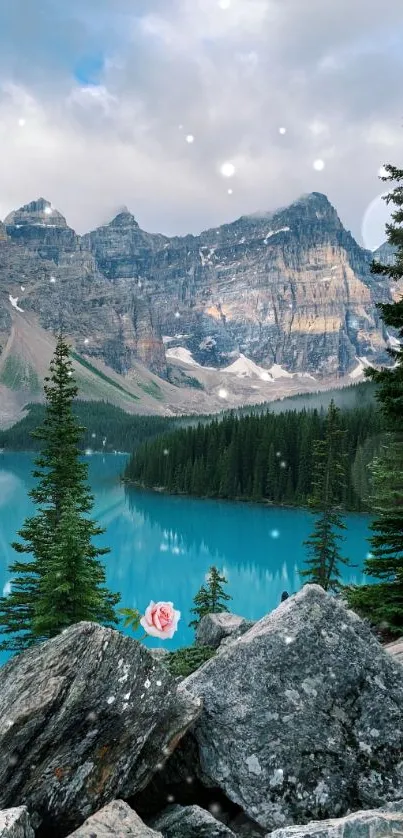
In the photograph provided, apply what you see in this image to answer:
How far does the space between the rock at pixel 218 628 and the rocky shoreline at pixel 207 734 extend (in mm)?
14286

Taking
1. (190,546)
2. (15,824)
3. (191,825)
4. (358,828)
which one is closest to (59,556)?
(191,825)

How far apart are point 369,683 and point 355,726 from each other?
0.46 m

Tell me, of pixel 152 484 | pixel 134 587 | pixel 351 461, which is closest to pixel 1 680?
pixel 134 587

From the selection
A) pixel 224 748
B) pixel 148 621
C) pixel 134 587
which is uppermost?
pixel 148 621

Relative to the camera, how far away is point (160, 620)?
639cm

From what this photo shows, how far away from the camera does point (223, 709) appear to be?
6230 millimetres

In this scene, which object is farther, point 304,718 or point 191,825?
point 304,718

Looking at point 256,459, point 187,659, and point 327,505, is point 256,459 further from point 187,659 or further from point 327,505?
point 187,659

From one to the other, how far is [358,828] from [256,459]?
121 metres

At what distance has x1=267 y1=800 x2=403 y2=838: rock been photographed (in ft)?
12.0

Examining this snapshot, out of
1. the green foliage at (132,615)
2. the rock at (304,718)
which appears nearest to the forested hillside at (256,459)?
the rock at (304,718)

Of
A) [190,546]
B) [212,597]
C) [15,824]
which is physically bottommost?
[190,546]

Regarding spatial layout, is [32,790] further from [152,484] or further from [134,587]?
[152,484]

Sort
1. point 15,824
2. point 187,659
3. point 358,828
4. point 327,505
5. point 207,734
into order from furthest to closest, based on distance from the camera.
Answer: point 327,505 → point 187,659 → point 207,734 → point 15,824 → point 358,828
